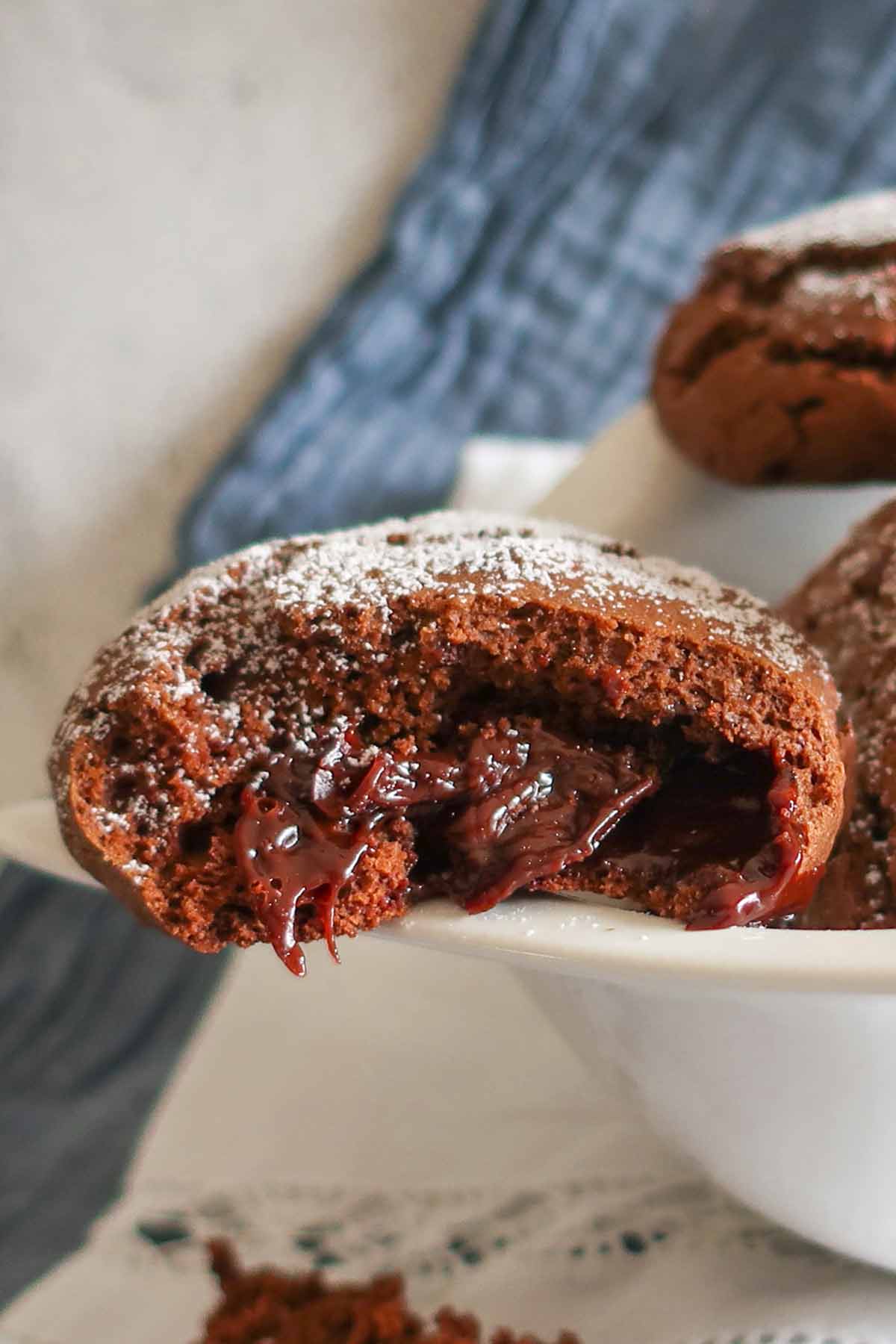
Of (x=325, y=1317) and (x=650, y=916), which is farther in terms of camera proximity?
(x=325, y=1317)

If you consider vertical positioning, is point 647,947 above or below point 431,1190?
above

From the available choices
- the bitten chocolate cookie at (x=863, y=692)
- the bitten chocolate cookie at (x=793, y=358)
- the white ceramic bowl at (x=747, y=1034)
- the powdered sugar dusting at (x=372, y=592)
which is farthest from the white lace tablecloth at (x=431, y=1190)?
the bitten chocolate cookie at (x=793, y=358)

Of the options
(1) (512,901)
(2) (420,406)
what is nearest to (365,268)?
(2) (420,406)

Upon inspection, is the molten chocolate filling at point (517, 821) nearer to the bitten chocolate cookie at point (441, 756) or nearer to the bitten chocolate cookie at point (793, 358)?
the bitten chocolate cookie at point (441, 756)

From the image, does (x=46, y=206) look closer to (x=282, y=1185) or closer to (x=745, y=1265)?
(x=282, y=1185)

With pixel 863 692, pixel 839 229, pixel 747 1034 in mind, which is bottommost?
pixel 747 1034

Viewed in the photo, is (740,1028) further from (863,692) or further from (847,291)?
(847,291)

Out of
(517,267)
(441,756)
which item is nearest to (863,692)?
(441,756)
